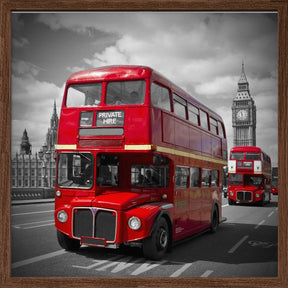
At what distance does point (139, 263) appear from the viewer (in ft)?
24.0

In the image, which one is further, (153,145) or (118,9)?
(153,145)

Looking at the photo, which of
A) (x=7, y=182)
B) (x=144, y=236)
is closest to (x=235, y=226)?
(x=144, y=236)

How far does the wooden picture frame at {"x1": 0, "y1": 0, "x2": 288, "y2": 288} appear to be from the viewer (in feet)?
18.7

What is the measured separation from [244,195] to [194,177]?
15.3m

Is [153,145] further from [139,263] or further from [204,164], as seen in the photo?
[204,164]

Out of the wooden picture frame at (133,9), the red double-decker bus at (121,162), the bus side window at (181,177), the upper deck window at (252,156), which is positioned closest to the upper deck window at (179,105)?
the red double-decker bus at (121,162)

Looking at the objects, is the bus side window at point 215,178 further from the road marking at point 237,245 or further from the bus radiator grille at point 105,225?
→ the bus radiator grille at point 105,225

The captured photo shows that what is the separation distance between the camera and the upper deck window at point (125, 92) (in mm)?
7745

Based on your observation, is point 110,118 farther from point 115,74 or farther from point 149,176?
point 149,176

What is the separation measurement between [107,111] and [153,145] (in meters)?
1.18

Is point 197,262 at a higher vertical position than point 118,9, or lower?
lower

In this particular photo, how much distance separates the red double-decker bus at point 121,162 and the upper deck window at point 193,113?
939 mm

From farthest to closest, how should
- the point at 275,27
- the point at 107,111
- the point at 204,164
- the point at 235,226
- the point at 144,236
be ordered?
1. the point at 235,226
2. the point at 204,164
3. the point at 107,111
4. the point at 144,236
5. the point at 275,27

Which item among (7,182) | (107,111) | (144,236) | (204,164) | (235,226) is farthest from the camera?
(235,226)
